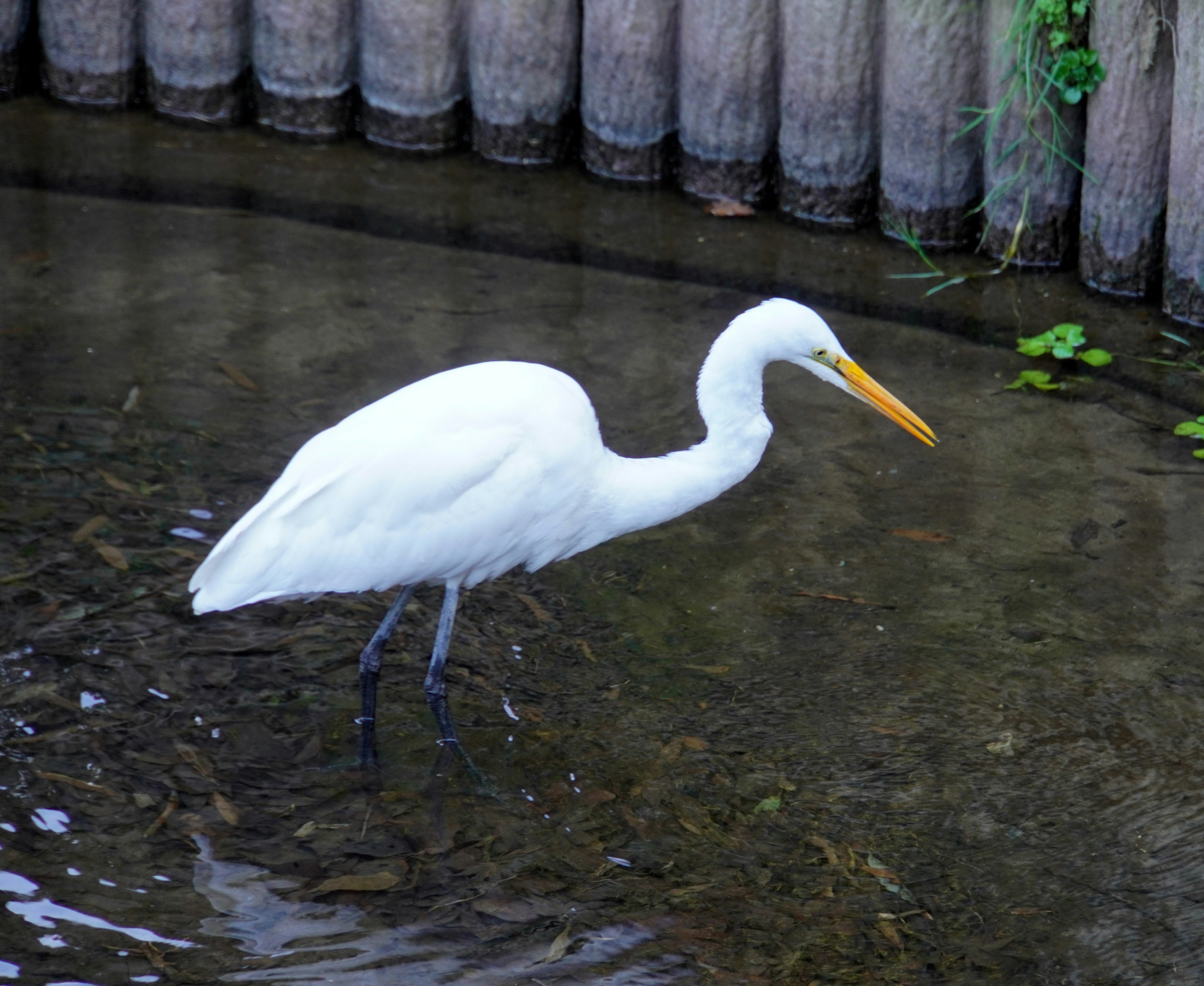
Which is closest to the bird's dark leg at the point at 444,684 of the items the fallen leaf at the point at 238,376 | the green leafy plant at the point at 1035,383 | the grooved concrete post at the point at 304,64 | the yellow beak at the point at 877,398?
the yellow beak at the point at 877,398

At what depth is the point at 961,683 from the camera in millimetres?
3617

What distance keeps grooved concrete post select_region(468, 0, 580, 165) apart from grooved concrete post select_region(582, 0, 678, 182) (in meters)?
0.10

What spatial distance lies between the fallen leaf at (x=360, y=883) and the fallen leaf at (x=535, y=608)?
99 cm

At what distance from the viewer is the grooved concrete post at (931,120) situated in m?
5.28

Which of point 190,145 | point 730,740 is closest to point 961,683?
point 730,740

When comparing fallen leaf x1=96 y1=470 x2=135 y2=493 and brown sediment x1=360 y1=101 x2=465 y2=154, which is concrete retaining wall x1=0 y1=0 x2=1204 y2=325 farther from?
fallen leaf x1=96 y1=470 x2=135 y2=493

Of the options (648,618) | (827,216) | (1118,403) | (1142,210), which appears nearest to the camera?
(648,618)

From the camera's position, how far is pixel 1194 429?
4.55 meters

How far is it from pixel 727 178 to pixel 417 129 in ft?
4.91

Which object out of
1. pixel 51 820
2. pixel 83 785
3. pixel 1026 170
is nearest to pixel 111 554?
pixel 83 785

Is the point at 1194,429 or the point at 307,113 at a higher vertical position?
the point at 307,113

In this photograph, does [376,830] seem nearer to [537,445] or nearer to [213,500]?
[537,445]

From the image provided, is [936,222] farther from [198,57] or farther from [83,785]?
[83,785]

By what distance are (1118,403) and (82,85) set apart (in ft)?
16.2
